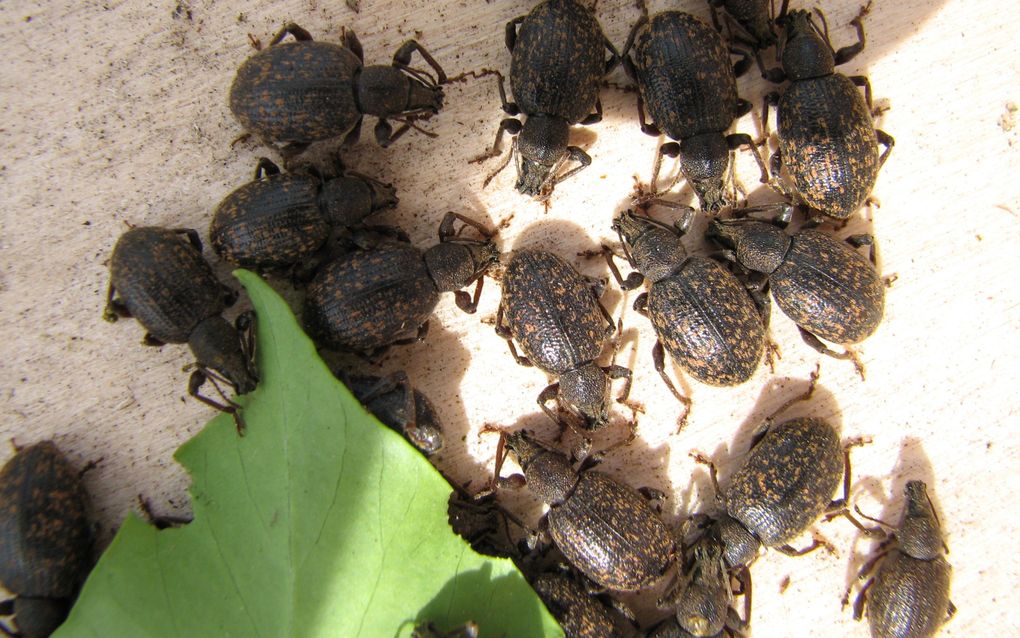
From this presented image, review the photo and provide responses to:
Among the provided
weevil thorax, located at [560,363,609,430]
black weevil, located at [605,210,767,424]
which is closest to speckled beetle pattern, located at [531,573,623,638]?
weevil thorax, located at [560,363,609,430]

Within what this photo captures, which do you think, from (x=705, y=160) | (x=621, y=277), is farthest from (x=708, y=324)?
(x=705, y=160)

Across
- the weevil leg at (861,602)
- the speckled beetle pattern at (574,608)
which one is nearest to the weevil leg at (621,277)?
the speckled beetle pattern at (574,608)

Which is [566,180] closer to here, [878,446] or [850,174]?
[850,174]

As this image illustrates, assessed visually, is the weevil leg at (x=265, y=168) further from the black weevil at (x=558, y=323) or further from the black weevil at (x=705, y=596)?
the black weevil at (x=705, y=596)

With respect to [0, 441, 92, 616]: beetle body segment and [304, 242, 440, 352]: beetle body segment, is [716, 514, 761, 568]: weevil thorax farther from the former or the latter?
[0, 441, 92, 616]: beetle body segment

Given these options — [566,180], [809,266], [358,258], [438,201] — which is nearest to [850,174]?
[809,266]
